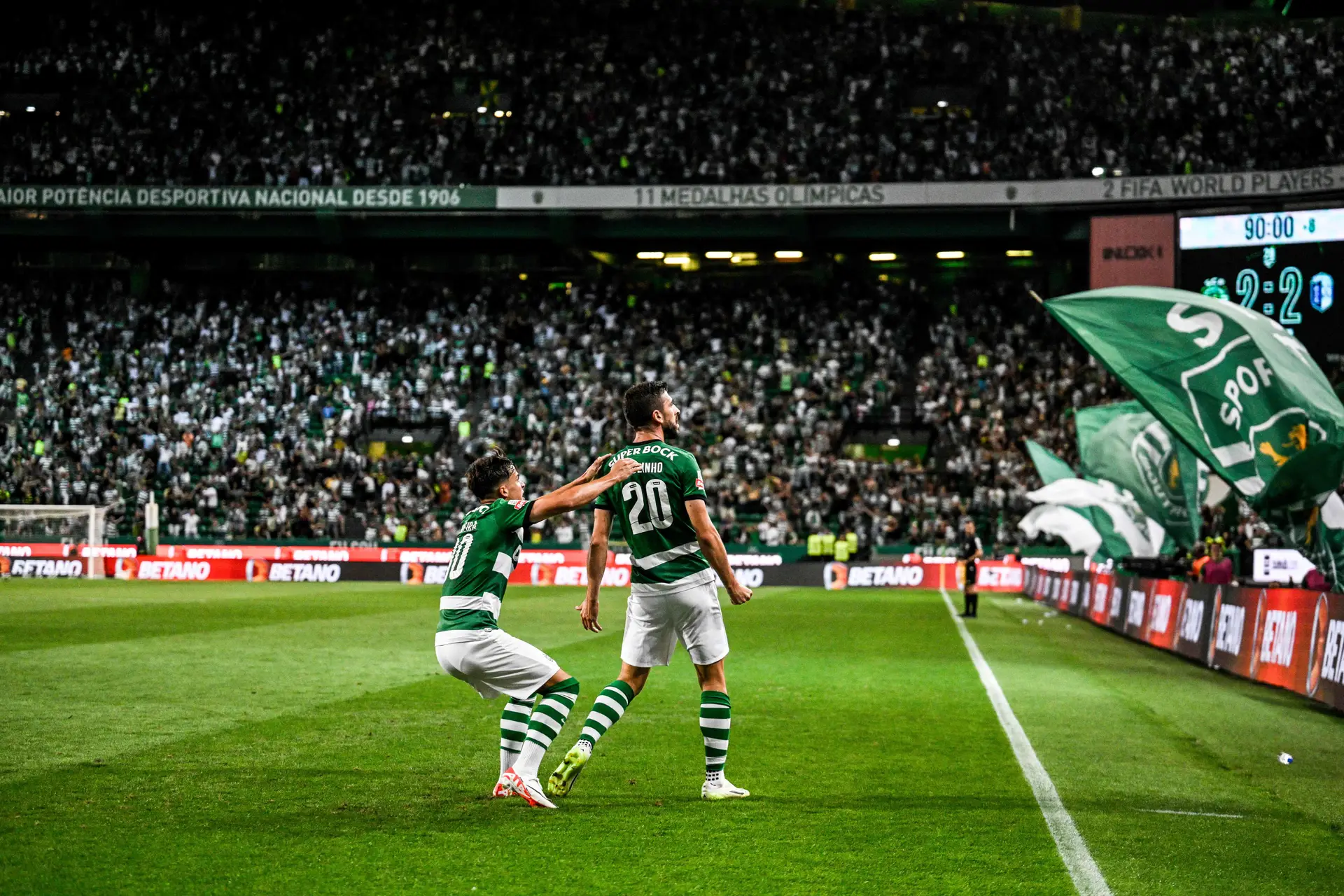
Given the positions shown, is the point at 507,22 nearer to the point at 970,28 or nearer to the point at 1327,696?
the point at 970,28

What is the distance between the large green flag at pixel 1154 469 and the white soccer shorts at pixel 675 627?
1676cm

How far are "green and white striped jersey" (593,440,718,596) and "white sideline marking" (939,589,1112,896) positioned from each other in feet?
7.18

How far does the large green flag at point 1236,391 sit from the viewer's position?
620 inches

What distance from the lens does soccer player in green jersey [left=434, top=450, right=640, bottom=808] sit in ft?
24.5

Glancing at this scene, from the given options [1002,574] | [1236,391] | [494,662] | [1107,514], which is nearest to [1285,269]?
[1107,514]

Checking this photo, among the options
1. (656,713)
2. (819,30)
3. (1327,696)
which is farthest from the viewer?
(819,30)

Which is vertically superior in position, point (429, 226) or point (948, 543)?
point (429, 226)

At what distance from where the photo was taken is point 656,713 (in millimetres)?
11992

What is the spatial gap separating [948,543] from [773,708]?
2943 centimetres

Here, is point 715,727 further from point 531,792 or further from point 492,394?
point 492,394

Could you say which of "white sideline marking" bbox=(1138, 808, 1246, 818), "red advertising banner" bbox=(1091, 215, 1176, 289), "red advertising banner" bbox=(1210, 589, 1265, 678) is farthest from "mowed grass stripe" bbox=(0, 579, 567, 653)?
"red advertising banner" bbox=(1091, 215, 1176, 289)

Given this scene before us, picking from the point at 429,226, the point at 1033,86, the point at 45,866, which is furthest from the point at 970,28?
the point at 45,866

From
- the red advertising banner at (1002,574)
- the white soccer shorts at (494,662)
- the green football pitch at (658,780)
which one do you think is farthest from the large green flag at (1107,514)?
the white soccer shorts at (494,662)

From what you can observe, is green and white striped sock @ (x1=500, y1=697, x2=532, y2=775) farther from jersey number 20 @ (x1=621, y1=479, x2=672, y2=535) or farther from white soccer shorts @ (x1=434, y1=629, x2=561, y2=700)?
jersey number 20 @ (x1=621, y1=479, x2=672, y2=535)
